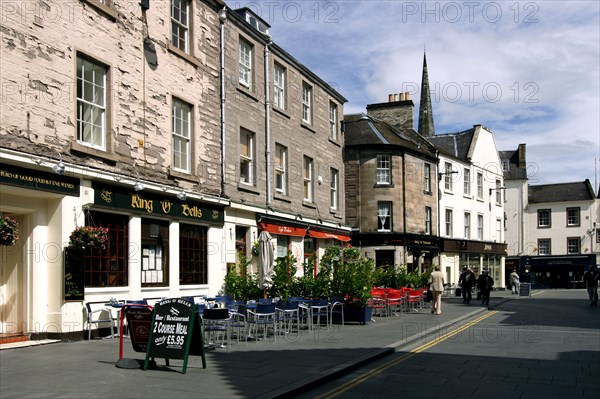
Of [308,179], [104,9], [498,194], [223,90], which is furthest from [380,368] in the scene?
[498,194]

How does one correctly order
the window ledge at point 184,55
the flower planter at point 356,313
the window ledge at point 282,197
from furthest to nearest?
the window ledge at point 282,197
the flower planter at point 356,313
the window ledge at point 184,55

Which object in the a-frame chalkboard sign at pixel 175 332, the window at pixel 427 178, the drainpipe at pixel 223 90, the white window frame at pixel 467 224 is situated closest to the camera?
the a-frame chalkboard sign at pixel 175 332

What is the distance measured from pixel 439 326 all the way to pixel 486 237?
32206 millimetres

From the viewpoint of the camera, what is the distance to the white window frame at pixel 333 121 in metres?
29.4

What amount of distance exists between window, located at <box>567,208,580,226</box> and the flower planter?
50918 mm

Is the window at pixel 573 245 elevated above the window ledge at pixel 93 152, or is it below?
below

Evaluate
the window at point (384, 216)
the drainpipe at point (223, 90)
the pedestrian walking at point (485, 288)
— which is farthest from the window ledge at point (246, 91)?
the window at point (384, 216)

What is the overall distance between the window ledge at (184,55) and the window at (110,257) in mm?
4892

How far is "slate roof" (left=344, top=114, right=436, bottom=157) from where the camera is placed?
35.1 meters

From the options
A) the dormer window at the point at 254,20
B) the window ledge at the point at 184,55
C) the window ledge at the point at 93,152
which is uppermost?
the dormer window at the point at 254,20

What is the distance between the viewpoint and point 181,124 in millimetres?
17891

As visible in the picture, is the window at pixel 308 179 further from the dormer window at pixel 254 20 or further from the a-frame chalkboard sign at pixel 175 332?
the a-frame chalkboard sign at pixel 175 332

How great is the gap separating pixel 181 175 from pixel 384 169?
1966 cm

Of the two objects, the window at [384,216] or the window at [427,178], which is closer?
the window at [384,216]
